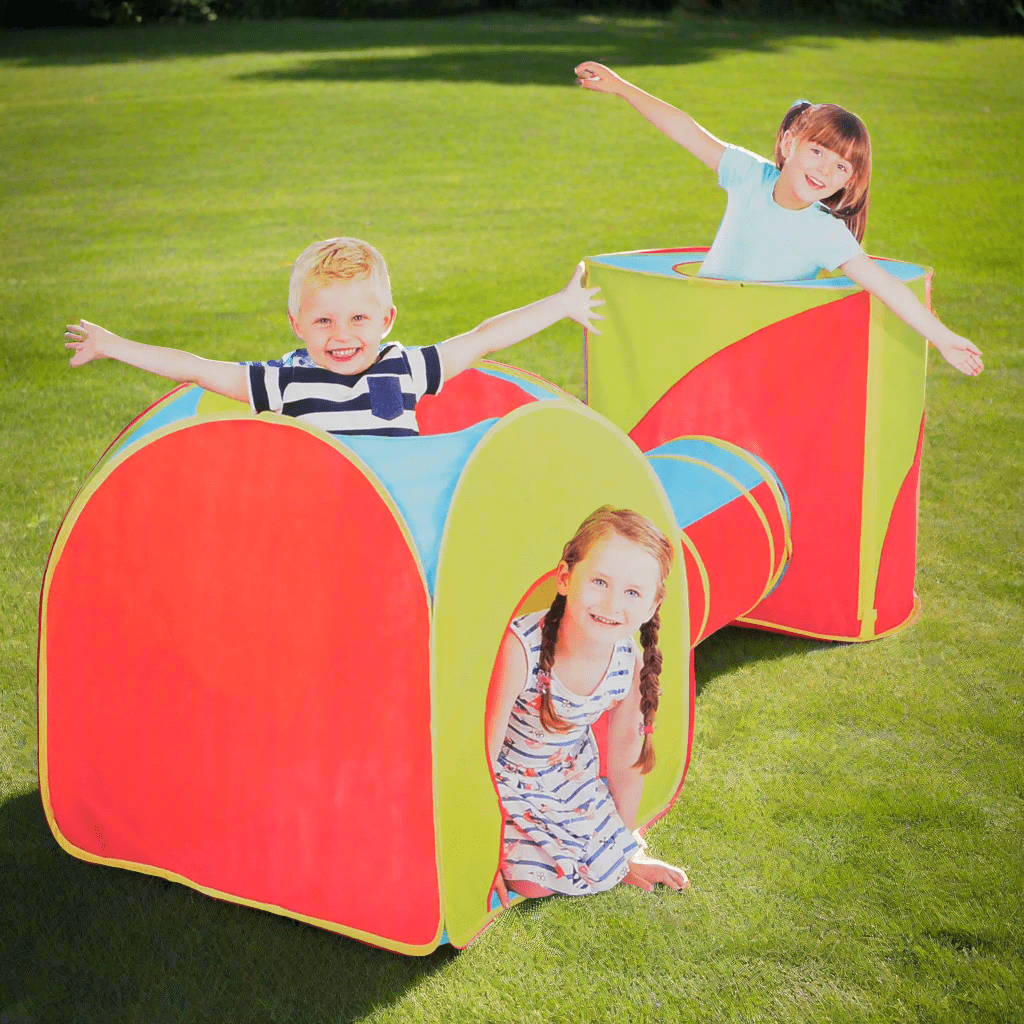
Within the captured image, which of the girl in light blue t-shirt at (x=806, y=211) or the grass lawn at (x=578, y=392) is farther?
the girl in light blue t-shirt at (x=806, y=211)

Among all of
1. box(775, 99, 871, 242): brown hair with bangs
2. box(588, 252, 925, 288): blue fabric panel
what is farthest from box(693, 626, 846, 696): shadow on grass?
box(775, 99, 871, 242): brown hair with bangs

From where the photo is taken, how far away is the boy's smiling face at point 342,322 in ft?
7.58

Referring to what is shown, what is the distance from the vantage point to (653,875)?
249cm

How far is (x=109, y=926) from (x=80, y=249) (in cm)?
659

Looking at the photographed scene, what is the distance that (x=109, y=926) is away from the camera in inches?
94.0

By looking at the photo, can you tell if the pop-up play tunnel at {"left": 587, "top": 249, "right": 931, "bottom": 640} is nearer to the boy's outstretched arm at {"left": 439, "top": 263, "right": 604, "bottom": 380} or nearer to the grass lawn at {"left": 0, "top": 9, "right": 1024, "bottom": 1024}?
the grass lawn at {"left": 0, "top": 9, "right": 1024, "bottom": 1024}

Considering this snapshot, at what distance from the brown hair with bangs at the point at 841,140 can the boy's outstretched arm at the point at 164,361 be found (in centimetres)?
159

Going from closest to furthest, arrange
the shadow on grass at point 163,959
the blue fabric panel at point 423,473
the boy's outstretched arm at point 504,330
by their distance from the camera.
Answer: the blue fabric panel at point 423,473 → the shadow on grass at point 163,959 → the boy's outstretched arm at point 504,330

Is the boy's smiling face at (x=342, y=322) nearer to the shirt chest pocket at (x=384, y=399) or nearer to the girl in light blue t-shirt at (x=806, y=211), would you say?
the shirt chest pocket at (x=384, y=399)

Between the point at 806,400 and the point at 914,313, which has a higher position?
the point at 914,313

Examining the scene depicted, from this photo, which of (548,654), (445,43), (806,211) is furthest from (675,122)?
(445,43)

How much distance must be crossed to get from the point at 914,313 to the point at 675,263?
0.77 metres

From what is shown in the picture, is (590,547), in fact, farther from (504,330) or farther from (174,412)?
(174,412)

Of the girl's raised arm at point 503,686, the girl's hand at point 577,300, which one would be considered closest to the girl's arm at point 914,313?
the girl's hand at point 577,300
